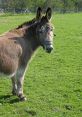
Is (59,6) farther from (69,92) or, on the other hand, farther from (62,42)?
(69,92)

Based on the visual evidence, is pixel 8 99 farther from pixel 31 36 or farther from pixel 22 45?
pixel 31 36

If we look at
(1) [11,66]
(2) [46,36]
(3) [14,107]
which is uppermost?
(2) [46,36]

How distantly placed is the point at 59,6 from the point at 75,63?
2871 inches

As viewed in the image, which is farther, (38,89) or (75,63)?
(75,63)

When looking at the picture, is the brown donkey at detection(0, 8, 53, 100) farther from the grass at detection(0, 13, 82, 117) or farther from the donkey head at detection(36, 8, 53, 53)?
the grass at detection(0, 13, 82, 117)

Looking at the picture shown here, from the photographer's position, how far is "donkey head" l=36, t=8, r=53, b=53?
8180 millimetres

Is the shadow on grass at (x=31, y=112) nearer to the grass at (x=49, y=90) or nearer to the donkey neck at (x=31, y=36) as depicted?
the grass at (x=49, y=90)

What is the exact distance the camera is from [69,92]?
378 inches

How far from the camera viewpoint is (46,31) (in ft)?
26.9

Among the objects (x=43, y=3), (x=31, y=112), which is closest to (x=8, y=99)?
(x=31, y=112)

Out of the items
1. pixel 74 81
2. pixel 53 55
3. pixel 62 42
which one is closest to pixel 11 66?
pixel 74 81

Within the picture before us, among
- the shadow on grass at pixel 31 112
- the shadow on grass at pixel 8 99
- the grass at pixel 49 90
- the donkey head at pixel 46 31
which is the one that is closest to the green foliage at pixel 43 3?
the grass at pixel 49 90

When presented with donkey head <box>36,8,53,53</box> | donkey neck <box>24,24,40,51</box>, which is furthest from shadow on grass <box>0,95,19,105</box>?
donkey head <box>36,8,53,53</box>

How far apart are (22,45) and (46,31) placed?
74cm
